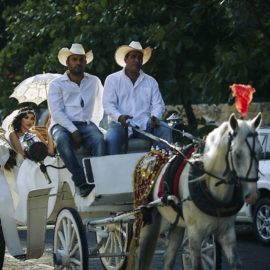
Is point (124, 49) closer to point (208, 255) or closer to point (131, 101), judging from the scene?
point (131, 101)

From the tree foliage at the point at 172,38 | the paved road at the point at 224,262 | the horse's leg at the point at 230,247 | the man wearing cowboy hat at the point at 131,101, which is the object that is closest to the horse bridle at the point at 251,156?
the horse's leg at the point at 230,247

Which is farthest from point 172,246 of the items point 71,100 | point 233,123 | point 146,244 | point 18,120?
point 18,120

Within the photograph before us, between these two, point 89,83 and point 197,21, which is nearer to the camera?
point 89,83

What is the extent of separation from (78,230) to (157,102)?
1.74 m

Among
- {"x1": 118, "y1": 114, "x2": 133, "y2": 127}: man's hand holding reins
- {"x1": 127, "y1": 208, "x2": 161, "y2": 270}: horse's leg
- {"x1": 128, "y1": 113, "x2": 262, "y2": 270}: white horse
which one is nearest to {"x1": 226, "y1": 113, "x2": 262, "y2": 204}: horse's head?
{"x1": 128, "y1": 113, "x2": 262, "y2": 270}: white horse

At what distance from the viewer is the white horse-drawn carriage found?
8.03 meters

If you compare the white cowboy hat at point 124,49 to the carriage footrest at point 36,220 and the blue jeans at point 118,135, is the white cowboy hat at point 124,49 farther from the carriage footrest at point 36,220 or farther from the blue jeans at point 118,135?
the carriage footrest at point 36,220

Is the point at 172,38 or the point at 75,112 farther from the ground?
the point at 172,38

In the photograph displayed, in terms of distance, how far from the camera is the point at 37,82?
14281mm

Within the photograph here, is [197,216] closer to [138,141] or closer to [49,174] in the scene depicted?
[138,141]

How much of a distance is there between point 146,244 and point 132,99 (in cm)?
163

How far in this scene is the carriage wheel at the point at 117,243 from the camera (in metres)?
10.0

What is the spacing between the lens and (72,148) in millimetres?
9820

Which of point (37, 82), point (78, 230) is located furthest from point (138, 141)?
point (37, 82)
